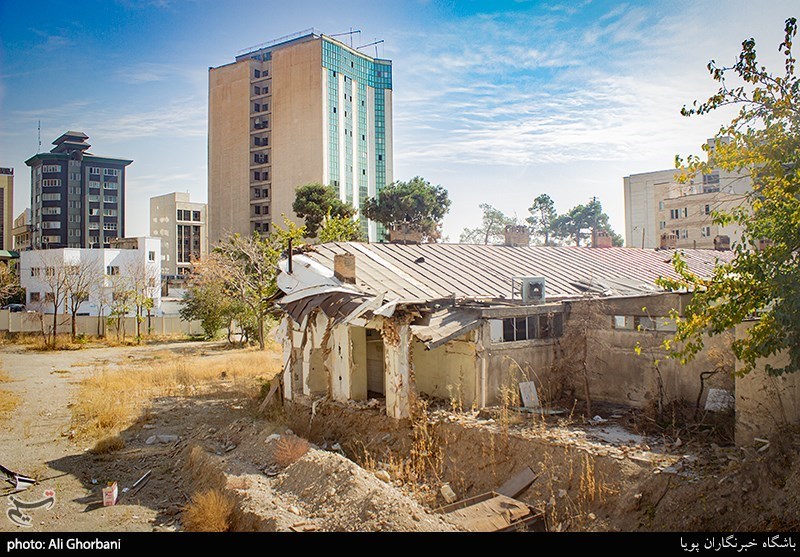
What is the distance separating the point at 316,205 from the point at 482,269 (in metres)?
30.6

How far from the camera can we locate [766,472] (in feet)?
25.8

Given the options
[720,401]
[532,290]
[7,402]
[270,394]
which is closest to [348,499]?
[532,290]

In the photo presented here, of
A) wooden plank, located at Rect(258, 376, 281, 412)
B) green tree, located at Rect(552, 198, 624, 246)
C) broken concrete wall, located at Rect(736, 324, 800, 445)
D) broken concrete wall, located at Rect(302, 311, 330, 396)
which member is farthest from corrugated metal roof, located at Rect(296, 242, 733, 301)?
green tree, located at Rect(552, 198, 624, 246)

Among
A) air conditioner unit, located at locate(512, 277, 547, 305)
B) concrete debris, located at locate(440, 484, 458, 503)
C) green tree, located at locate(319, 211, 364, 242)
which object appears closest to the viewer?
concrete debris, located at locate(440, 484, 458, 503)

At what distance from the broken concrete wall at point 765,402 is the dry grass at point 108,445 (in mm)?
12970

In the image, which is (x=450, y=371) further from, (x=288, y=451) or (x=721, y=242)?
(x=721, y=242)

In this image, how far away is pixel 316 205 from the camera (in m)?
45.8

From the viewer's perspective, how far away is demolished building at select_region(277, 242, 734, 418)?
12.8 metres

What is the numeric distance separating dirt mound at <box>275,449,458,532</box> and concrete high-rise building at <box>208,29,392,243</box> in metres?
47.9

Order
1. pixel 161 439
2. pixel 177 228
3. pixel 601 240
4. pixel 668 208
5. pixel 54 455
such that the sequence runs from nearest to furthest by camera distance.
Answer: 1. pixel 54 455
2. pixel 161 439
3. pixel 601 240
4. pixel 668 208
5. pixel 177 228

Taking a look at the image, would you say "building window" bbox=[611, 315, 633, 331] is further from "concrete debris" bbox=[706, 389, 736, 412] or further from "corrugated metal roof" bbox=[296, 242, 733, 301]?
"concrete debris" bbox=[706, 389, 736, 412]

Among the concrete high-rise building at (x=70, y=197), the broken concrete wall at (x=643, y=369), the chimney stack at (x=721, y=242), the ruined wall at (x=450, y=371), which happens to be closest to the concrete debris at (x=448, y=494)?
the ruined wall at (x=450, y=371)

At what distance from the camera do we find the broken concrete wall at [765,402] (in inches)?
357
